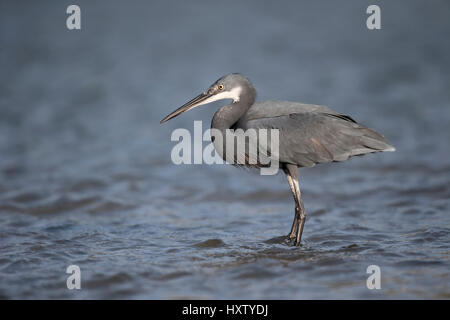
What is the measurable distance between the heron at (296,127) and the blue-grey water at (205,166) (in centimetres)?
108

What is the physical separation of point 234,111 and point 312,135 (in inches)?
40.8

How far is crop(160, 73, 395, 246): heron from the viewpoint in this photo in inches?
290

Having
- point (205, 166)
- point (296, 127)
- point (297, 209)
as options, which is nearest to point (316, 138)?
point (296, 127)

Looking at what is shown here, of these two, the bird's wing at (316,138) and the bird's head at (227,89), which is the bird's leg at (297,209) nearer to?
the bird's wing at (316,138)

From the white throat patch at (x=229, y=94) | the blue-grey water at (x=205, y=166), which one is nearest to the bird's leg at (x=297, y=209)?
the blue-grey water at (x=205, y=166)

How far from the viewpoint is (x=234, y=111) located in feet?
24.8

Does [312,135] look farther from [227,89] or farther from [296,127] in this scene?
[227,89]

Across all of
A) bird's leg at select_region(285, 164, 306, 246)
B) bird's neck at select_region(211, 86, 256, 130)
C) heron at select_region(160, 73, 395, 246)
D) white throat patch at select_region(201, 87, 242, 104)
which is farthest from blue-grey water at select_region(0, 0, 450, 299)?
white throat patch at select_region(201, 87, 242, 104)

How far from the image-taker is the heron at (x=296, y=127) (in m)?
7.37

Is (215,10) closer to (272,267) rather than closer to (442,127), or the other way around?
(442,127)

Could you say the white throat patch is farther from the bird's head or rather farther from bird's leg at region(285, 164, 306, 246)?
bird's leg at region(285, 164, 306, 246)
